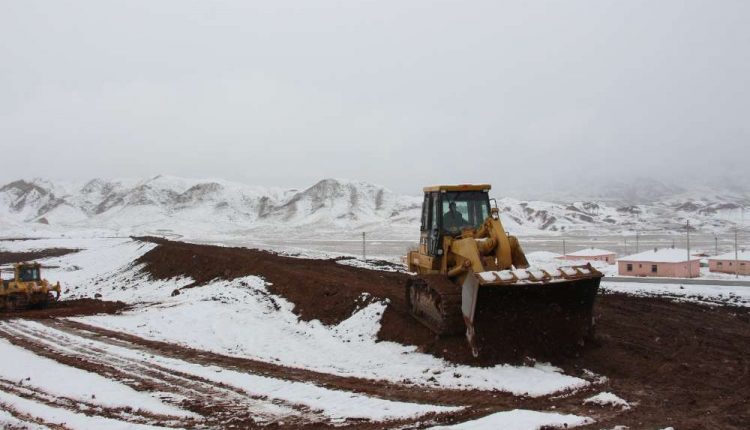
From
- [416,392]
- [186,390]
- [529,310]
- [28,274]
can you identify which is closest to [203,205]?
[28,274]

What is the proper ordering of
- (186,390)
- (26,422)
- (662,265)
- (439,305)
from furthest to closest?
(662,265)
(439,305)
(186,390)
(26,422)

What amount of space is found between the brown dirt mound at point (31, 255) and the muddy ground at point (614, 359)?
114ft

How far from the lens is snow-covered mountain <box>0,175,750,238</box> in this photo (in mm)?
127250

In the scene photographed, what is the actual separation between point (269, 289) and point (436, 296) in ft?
29.7

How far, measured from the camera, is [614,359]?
1001 cm

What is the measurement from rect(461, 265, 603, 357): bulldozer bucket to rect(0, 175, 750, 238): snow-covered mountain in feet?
329

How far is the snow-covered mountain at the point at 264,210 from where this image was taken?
12725 cm

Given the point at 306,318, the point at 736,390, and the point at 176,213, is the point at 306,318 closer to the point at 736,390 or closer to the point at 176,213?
the point at 736,390

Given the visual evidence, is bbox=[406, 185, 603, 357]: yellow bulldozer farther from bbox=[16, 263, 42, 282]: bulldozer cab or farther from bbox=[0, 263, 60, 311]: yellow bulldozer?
bbox=[16, 263, 42, 282]: bulldozer cab

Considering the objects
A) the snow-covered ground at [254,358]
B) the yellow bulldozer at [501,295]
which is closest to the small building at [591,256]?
the snow-covered ground at [254,358]

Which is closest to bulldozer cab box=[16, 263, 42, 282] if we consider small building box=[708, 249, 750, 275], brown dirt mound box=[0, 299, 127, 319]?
brown dirt mound box=[0, 299, 127, 319]

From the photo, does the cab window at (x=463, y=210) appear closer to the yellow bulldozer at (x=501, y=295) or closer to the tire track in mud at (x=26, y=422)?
the yellow bulldozer at (x=501, y=295)

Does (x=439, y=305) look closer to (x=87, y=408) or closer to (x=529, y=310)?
(x=529, y=310)

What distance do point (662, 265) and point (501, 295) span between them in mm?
32099
